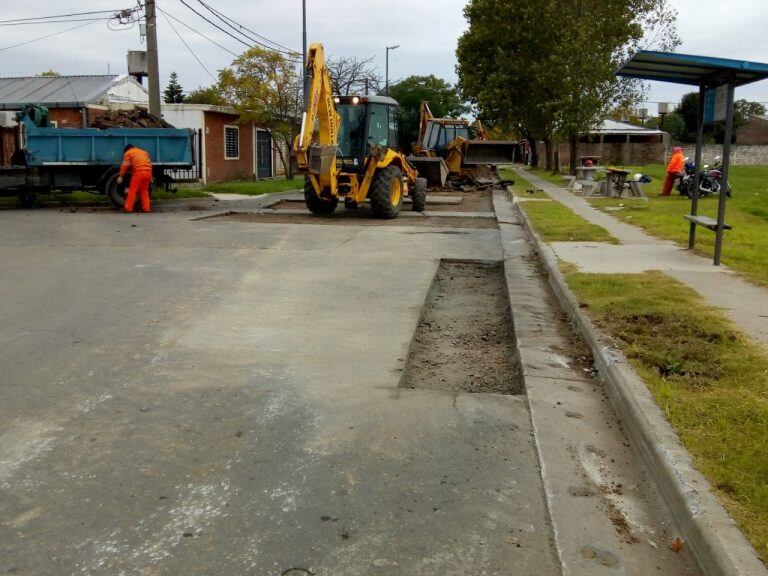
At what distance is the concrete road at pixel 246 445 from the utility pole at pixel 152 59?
14.7 meters

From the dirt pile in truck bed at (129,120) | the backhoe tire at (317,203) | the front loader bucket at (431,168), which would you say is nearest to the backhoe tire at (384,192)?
the backhoe tire at (317,203)

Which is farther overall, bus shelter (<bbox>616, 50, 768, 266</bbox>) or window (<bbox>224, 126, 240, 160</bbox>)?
window (<bbox>224, 126, 240, 160</bbox>)

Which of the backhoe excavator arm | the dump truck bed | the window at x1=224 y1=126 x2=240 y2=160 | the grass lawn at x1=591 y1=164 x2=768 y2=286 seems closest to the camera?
the grass lawn at x1=591 y1=164 x2=768 y2=286

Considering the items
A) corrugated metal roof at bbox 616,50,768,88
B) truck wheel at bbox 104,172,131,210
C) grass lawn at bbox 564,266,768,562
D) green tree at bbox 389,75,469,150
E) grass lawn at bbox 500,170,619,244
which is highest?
green tree at bbox 389,75,469,150

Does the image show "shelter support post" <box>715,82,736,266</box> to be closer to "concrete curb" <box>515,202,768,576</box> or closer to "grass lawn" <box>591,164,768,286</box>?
"grass lawn" <box>591,164,768,286</box>

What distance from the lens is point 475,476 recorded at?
391cm

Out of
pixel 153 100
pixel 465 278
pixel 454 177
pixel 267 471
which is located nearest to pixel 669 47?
pixel 454 177

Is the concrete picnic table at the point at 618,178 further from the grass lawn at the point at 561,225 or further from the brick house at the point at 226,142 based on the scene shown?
the brick house at the point at 226,142

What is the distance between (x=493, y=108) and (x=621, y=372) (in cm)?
3762

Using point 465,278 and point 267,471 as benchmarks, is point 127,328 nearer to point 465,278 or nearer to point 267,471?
point 267,471

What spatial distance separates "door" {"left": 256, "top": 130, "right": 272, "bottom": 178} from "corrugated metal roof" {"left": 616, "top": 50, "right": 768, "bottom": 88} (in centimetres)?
2734

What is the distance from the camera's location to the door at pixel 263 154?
36344mm

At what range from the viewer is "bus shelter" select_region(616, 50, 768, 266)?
8898 millimetres

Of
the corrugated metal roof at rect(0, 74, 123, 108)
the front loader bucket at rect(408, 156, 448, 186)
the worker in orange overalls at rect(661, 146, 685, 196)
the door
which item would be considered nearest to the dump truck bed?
the front loader bucket at rect(408, 156, 448, 186)
